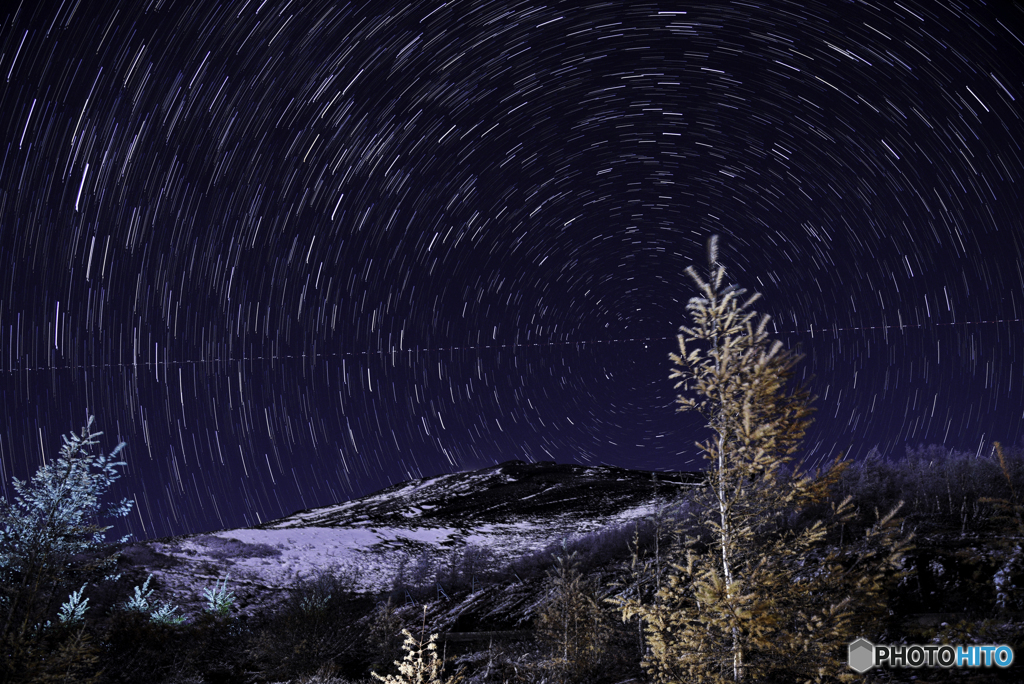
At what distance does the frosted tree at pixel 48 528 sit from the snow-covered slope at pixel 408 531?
13721mm

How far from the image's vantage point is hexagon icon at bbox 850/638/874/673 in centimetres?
697

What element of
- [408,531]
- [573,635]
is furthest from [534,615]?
[408,531]

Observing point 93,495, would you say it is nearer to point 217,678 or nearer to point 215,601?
point 217,678

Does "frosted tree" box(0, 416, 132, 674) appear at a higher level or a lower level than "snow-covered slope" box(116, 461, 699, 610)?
higher

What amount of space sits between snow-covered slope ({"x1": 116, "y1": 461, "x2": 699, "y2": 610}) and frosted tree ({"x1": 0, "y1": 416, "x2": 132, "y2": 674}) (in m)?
13.7

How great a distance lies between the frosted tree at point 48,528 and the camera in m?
11.6

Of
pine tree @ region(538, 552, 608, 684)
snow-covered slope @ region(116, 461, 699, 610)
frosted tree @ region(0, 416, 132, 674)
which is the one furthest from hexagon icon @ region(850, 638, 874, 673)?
snow-covered slope @ region(116, 461, 699, 610)

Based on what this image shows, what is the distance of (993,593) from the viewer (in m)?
10.6

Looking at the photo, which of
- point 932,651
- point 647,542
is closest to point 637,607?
point 932,651

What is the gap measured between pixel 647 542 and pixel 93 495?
70.0ft

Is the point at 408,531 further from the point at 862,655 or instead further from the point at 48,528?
the point at 862,655

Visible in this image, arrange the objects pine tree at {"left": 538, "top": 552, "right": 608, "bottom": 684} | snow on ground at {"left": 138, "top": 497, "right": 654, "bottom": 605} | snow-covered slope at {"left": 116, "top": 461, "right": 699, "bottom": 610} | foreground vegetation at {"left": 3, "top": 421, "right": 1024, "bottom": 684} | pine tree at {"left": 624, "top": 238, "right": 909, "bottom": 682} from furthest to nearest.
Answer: snow-covered slope at {"left": 116, "top": 461, "right": 699, "bottom": 610} → snow on ground at {"left": 138, "top": 497, "right": 654, "bottom": 605} → pine tree at {"left": 538, "top": 552, "right": 608, "bottom": 684} → foreground vegetation at {"left": 3, "top": 421, "right": 1024, "bottom": 684} → pine tree at {"left": 624, "top": 238, "right": 909, "bottom": 682}

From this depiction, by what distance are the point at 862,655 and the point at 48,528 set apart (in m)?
17.3

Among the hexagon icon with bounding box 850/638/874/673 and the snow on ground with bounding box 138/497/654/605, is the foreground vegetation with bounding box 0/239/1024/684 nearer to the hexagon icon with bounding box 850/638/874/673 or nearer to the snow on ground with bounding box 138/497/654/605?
the hexagon icon with bounding box 850/638/874/673
